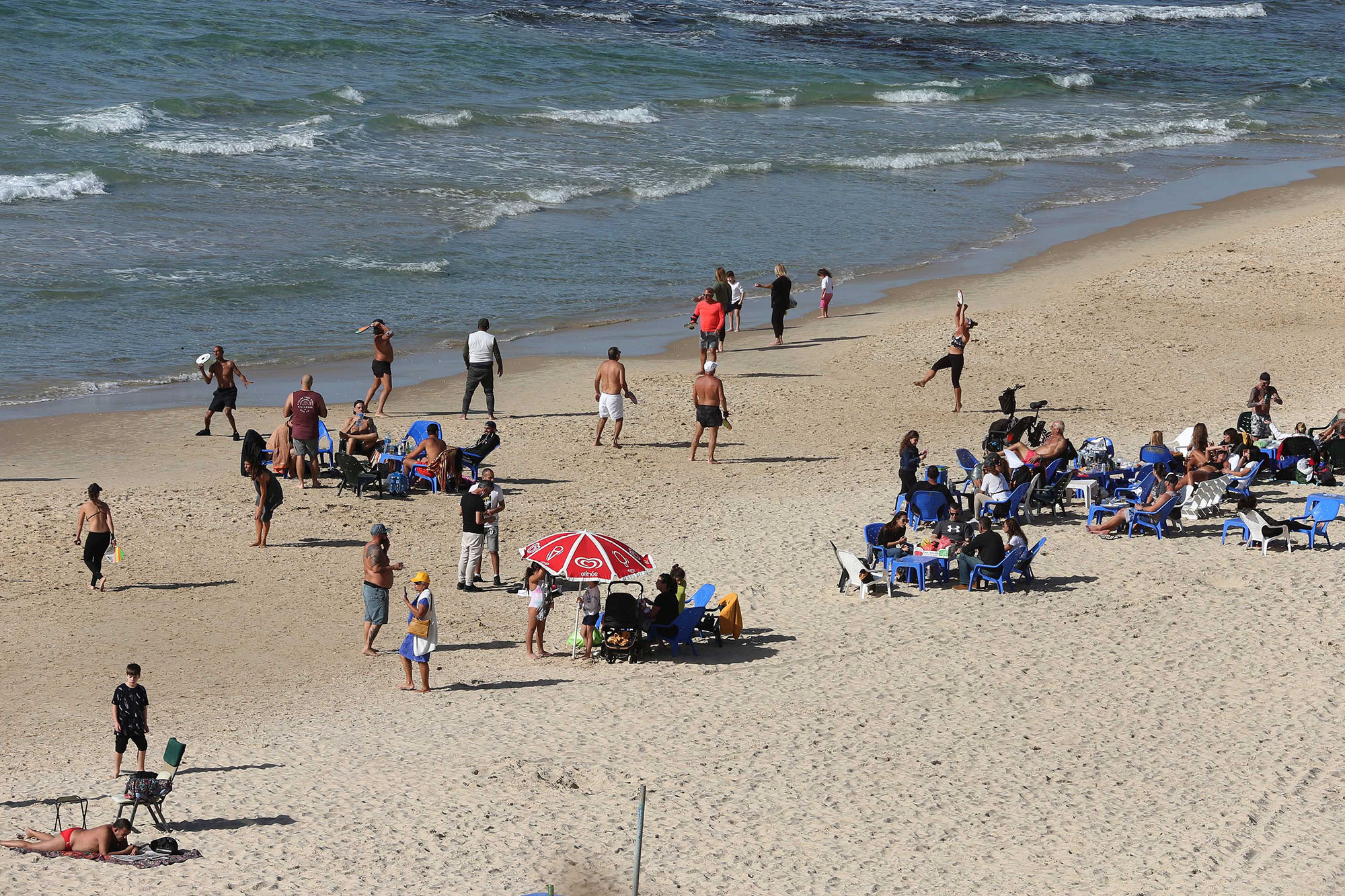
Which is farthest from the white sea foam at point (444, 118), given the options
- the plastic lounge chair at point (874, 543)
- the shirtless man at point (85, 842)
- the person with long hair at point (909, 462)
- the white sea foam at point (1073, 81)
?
the shirtless man at point (85, 842)

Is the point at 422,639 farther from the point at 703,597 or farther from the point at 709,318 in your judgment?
the point at 709,318

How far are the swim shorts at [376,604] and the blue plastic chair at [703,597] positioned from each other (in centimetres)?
281

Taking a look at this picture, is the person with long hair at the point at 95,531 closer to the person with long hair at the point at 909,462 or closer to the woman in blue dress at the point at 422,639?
the woman in blue dress at the point at 422,639

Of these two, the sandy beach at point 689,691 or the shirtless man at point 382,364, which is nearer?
the sandy beach at point 689,691

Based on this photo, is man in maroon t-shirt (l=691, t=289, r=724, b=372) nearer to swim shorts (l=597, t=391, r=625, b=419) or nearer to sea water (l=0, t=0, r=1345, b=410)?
swim shorts (l=597, t=391, r=625, b=419)

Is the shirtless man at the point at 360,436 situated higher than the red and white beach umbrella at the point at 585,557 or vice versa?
the shirtless man at the point at 360,436

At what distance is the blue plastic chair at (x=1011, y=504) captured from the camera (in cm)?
1666

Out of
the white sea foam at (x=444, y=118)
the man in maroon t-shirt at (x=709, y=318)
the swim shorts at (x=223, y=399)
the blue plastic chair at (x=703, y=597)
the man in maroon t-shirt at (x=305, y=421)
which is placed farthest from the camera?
the white sea foam at (x=444, y=118)

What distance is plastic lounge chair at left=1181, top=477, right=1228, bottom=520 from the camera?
1678 centimetres

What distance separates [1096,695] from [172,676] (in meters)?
7.76

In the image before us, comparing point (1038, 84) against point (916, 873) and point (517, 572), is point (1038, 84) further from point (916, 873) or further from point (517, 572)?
point (916, 873)

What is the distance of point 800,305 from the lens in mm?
27453

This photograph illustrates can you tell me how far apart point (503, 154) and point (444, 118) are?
404cm

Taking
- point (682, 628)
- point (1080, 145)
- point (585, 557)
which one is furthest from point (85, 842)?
point (1080, 145)
